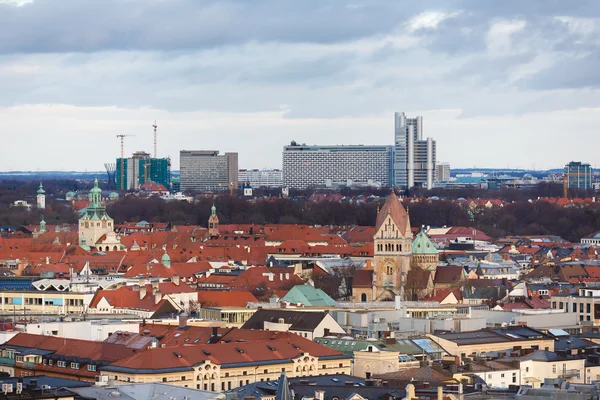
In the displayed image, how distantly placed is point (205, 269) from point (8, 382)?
78.1 m

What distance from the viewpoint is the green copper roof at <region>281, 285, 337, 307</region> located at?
110812 mm

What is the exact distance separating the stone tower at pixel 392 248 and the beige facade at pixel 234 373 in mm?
47005

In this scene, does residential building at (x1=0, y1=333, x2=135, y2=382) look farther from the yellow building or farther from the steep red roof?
the steep red roof

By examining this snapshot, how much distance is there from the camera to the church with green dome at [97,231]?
6824 inches

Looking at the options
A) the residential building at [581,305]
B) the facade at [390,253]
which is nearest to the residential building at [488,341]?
the residential building at [581,305]

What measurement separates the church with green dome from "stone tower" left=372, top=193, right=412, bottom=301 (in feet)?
158

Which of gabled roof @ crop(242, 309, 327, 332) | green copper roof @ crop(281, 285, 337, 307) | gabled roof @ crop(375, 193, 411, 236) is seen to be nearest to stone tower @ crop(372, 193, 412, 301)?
gabled roof @ crop(375, 193, 411, 236)

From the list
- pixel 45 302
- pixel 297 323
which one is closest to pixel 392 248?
pixel 45 302

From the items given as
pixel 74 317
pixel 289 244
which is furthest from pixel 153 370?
pixel 289 244

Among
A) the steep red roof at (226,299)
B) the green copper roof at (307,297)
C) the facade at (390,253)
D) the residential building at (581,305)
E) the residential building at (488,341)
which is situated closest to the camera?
the residential building at (488,341)

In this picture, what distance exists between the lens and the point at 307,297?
11169 cm

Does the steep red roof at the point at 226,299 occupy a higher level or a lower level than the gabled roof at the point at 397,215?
lower

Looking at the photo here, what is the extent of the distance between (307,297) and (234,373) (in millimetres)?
36570

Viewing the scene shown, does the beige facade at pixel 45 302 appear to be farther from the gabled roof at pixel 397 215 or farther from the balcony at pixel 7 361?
the balcony at pixel 7 361
